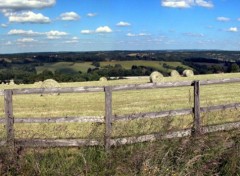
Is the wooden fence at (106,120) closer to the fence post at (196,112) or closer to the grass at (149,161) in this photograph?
the fence post at (196,112)

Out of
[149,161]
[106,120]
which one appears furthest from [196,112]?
[149,161]

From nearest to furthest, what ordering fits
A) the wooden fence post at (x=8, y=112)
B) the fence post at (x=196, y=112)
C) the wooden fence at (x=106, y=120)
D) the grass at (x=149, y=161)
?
the grass at (x=149, y=161)
the wooden fence at (x=106, y=120)
the wooden fence post at (x=8, y=112)
the fence post at (x=196, y=112)

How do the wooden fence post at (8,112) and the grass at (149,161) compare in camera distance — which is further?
the wooden fence post at (8,112)

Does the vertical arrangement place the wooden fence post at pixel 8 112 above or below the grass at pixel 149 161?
above

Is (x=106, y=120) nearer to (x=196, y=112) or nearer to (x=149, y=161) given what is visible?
(x=196, y=112)

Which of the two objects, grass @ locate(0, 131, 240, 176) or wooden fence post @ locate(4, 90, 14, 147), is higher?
wooden fence post @ locate(4, 90, 14, 147)

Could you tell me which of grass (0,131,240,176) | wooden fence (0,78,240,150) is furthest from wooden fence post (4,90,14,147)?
grass (0,131,240,176)

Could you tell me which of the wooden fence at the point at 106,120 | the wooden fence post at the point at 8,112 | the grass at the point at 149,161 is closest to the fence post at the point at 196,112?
the wooden fence at the point at 106,120

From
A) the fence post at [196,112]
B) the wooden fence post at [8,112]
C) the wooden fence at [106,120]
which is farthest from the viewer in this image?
the fence post at [196,112]

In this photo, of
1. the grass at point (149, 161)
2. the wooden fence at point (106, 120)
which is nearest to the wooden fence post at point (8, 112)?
the wooden fence at point (106, 120)

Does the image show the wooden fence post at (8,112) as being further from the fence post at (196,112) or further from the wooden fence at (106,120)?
the fence post at (196,112)

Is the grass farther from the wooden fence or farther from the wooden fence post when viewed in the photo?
the wooden fence post

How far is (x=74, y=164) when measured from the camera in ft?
23.0

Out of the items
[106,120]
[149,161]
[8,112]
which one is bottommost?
[149,161]
